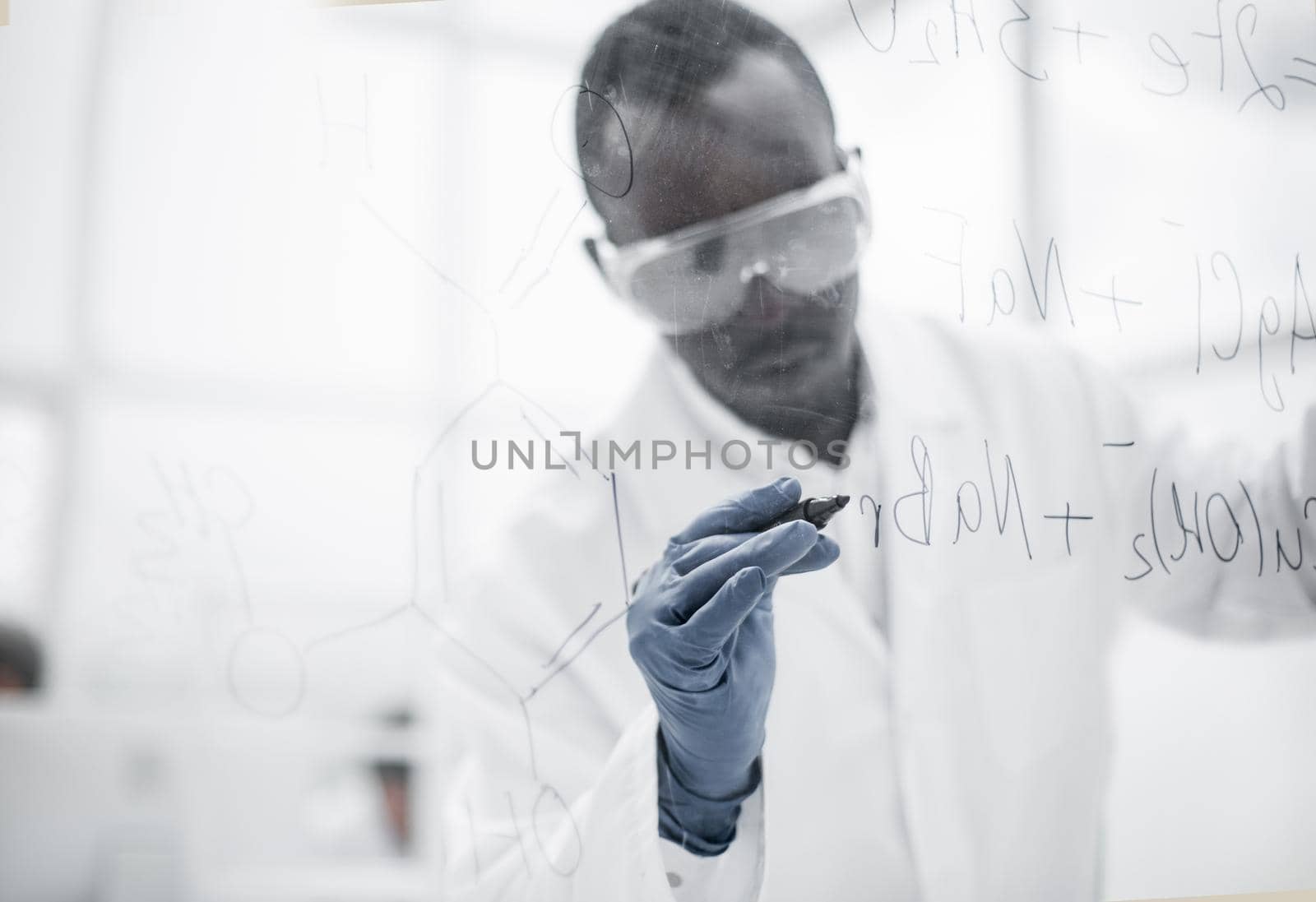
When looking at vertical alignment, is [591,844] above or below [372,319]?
below

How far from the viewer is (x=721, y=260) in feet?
2.42

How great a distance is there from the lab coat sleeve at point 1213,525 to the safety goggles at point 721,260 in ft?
0.85

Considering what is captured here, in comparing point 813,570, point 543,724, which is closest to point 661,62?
point 813,570

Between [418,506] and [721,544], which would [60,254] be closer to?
[418,506]

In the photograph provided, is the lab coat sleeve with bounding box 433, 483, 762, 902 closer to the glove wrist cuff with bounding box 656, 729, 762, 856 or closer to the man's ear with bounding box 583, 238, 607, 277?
the glove wrist cuff with bounding box 656, 729, 762, 856

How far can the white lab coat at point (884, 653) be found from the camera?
0.72 metres

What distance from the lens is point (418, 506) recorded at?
74 cm

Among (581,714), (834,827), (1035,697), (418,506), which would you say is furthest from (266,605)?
(1035,697)

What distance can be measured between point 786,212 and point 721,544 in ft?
0.86

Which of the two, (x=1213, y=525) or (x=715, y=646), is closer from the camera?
(x=715, y=646)

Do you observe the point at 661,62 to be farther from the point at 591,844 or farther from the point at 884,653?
the point at 591,844

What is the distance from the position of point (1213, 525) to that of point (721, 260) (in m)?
0.45

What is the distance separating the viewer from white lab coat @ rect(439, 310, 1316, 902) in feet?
2.35

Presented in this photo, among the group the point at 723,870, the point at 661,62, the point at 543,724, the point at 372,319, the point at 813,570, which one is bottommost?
the point at 723,870
